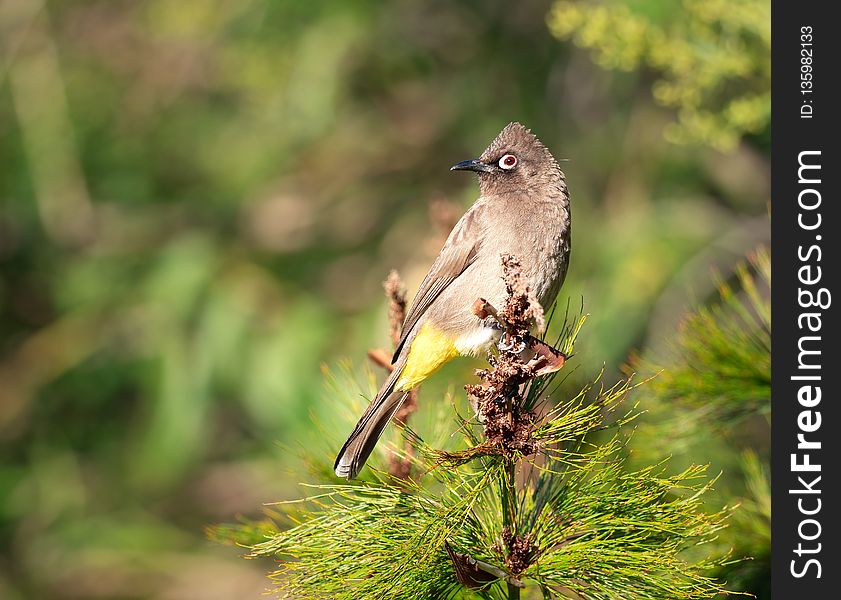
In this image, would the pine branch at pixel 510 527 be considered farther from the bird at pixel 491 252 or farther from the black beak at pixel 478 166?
the black beak at pixel 478 166

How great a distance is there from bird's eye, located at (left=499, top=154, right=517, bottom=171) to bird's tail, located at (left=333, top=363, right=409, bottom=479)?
42.0 inches

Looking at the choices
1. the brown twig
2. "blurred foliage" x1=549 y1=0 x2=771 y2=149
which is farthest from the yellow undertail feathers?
"blurred foliage" x1=549 y1=0 x2=771 y2=149

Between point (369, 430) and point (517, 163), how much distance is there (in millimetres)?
1504

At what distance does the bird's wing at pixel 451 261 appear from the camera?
3.84m

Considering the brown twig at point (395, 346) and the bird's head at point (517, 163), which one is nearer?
the brown twig at point (395, 346)

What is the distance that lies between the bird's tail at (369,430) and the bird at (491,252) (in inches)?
7.3

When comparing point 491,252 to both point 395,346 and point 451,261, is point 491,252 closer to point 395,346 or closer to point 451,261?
point 451,261

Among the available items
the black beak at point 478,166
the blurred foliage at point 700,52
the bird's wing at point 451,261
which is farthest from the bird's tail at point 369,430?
the blurred foliage at point 700,52

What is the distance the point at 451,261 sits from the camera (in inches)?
152

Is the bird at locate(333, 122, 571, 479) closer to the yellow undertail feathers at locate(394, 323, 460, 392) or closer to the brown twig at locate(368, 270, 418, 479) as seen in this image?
the yellow undertail feathers at locate(394, 323, 460, 392)

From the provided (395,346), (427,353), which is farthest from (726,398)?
(427,353)

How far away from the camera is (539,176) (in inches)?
152

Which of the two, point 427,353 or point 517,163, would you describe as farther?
point 517,163

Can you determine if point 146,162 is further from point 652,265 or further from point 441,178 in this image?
point 652,265
